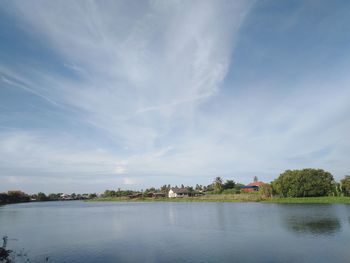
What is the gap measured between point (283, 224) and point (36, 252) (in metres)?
31.4

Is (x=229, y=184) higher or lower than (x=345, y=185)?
higher

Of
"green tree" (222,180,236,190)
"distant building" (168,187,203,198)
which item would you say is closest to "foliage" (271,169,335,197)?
"green tree" (222,180,236,190)

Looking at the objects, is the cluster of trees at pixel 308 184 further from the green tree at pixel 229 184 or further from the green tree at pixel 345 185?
the green tree at pixel 229 184

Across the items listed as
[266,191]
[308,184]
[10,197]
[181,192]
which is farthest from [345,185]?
[10,197]

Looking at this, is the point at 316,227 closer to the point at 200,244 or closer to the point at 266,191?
the point at 200,244

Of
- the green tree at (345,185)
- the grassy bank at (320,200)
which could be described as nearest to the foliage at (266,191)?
the grassy bank at (320,200)

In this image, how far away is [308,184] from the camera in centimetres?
9119

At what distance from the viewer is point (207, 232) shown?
38031mm

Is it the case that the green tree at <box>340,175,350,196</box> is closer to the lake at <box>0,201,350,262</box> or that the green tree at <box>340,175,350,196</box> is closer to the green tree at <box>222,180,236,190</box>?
the lake at <box>0,201,350,262</box>

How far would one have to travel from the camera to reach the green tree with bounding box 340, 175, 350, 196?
280 ft

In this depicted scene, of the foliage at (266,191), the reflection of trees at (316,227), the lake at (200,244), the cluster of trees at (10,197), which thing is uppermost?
the cluster of trees at (10,197)

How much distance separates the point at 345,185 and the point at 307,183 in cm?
1007

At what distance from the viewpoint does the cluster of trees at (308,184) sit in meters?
91.6

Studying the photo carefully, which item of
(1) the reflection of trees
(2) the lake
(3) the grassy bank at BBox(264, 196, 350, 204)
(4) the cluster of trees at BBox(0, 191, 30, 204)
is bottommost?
(2) the lake
